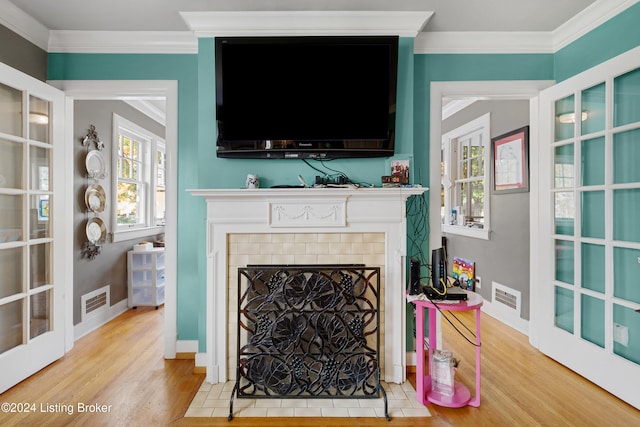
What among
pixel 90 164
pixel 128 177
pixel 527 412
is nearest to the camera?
pixel 527 412

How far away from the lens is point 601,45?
7.26 feet

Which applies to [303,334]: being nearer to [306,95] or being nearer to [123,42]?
[306,95]

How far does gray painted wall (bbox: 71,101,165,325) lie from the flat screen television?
67.4 inches

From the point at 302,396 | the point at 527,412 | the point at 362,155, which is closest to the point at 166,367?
the point at 302,396

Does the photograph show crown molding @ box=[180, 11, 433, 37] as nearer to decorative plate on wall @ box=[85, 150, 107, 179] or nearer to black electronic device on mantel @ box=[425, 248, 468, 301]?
black electronic device on mantel @ box=[425, 248, 468, 301]

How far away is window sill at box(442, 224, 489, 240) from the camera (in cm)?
363

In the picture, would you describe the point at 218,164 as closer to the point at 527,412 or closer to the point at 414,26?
the point at 414,26

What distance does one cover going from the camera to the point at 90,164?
122 inches

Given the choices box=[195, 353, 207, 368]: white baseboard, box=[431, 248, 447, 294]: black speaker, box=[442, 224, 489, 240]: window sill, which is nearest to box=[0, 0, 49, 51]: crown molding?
box=[195, 353, 207, 368]: white baseboard

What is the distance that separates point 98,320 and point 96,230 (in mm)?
867

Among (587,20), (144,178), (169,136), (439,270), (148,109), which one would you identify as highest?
(587,20)

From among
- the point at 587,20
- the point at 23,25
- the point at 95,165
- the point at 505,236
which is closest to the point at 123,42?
the point at 23,25

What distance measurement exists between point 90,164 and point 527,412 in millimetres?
3883

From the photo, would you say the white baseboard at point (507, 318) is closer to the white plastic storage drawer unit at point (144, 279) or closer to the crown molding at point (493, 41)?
the crown molding at point (493, 41)
